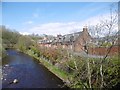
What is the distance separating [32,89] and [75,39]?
14.7m

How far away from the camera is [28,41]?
38.7 metres

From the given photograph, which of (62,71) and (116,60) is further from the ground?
(116,60)

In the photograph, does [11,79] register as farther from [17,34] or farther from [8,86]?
[17,34]

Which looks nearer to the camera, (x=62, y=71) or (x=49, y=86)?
(x=49, y=86)

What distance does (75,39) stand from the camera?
86.8 ft

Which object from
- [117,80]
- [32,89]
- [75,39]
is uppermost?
[75,39]

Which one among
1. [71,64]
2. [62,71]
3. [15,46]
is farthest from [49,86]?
[15,46]

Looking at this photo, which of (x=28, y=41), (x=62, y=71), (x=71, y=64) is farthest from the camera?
(x=28, y=41)

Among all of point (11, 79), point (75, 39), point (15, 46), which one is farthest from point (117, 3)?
point (15, 46)

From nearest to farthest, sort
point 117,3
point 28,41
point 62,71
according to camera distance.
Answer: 1. point 117,3
2. point 62,71
3. point 28,41

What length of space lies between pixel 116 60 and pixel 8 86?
25.3ft

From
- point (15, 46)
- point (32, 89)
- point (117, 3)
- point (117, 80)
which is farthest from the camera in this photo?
point (15, 46)

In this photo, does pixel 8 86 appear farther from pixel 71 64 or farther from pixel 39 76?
pixel 71 64

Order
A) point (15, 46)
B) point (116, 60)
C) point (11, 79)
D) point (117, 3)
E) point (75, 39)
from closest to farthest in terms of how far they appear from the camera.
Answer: point (117, 3), point (116, 60), point (11, 79), point (75, 39), point (15, 46)
